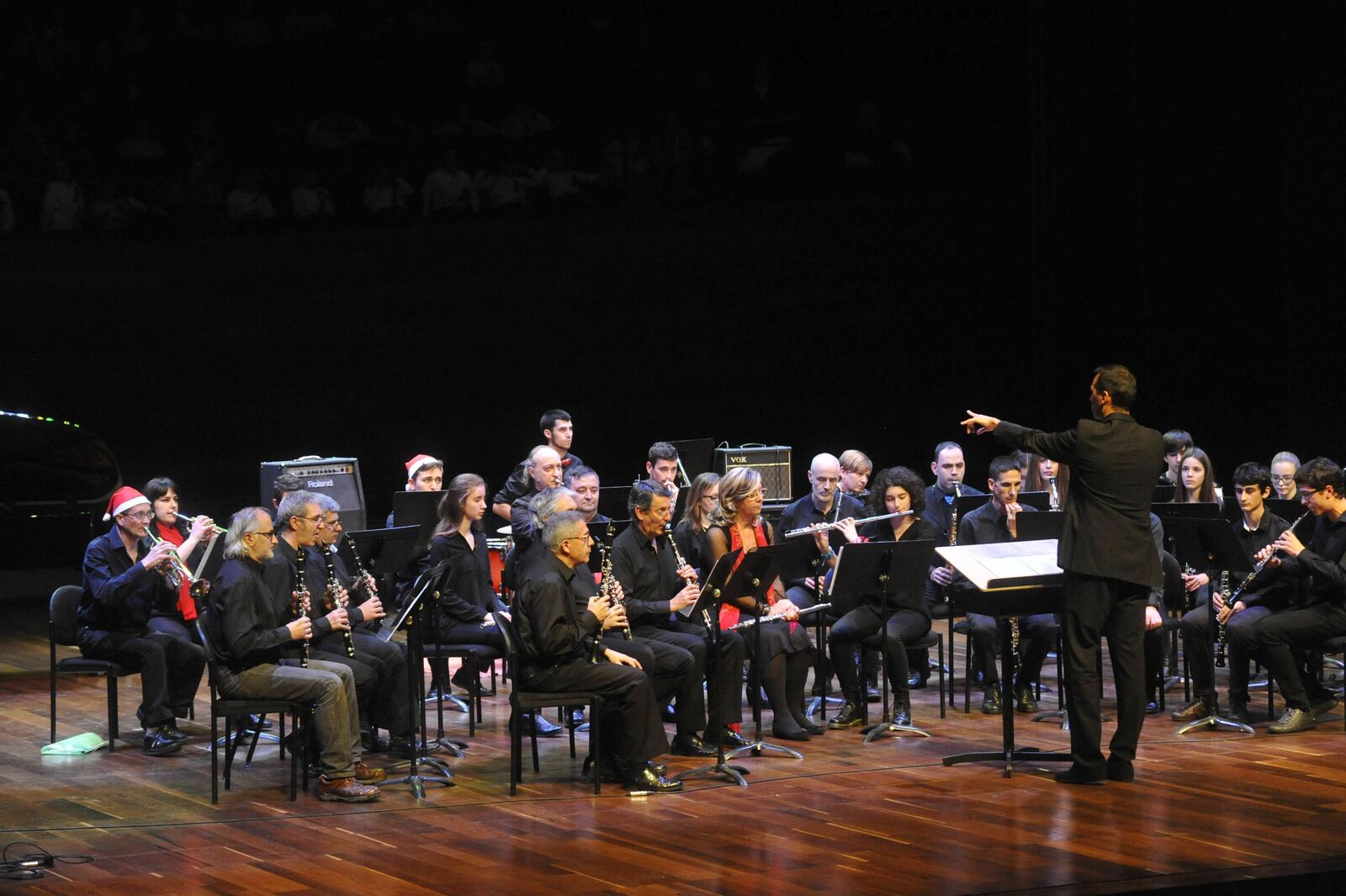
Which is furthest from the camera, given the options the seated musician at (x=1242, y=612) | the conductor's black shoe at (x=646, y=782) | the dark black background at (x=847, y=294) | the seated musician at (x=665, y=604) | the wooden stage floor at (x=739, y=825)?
the dark black background at (x=847, y=294)

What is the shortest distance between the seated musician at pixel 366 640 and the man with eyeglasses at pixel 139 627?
660 millimetres

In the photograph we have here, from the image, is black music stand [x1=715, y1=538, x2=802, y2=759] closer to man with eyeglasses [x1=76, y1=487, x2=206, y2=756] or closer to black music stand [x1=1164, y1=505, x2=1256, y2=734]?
black music stand [x1=1164, y1=505, x2=1256, y2=734]

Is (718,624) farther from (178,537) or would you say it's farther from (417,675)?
(178,537)

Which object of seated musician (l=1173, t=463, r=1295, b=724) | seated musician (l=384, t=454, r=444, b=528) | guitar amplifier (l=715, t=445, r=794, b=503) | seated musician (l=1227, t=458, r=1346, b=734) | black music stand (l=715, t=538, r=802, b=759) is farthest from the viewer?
guitar amplifier (l=715, t=445, r=794, b=503)

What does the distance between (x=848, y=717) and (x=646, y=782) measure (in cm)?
143

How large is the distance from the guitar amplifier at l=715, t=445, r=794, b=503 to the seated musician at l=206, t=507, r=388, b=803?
3.48 meters

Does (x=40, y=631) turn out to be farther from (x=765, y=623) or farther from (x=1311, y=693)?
(x=1311, y=693)

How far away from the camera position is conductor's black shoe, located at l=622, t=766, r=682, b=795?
19.2 feet

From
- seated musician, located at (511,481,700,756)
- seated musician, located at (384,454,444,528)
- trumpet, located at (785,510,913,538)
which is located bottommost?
seated musician, located at (511,481,700,756)

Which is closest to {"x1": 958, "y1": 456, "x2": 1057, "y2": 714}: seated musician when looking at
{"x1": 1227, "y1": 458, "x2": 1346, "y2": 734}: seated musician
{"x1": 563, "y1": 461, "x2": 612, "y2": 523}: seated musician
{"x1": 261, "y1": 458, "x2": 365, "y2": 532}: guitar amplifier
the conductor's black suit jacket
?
{"x1": 1227, "y1": 458, "x2": 1346, "y2": 734}: seated musician

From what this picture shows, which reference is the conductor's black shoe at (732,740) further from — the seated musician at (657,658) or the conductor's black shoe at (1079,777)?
the conductor's black shoe at (1079,777)

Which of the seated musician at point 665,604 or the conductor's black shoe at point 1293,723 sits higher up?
the seated musician at point 665,604

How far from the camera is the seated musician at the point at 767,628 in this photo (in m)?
6.73

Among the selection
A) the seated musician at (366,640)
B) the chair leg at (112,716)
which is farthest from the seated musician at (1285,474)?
the chair leg at (112,716)
